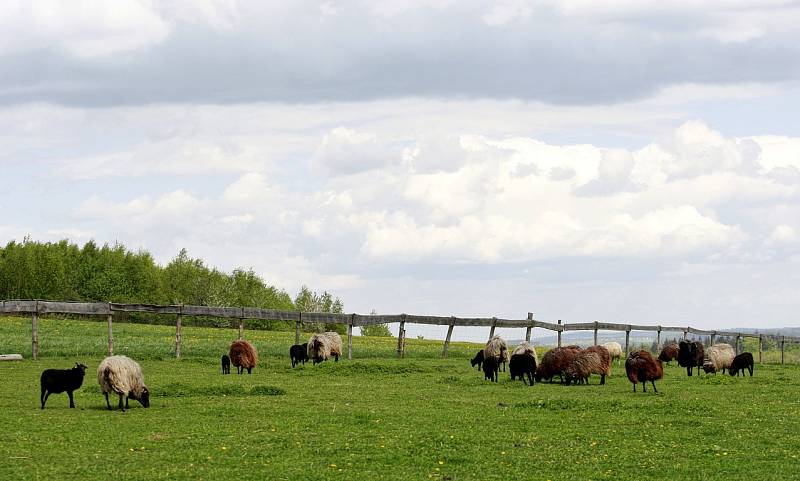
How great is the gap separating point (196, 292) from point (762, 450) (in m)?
96.3

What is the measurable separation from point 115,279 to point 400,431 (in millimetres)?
88281

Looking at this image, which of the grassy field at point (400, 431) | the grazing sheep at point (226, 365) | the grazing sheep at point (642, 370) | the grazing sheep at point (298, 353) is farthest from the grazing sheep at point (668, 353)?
the grazing sheep at point (226, 365)

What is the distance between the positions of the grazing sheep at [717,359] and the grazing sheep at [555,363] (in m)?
8.48

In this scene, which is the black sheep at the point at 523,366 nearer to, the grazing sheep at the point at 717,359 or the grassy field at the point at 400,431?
the grassy field at the point at 400,431

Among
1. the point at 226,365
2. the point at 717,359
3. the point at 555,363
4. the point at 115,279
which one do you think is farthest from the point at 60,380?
the point at 115,279

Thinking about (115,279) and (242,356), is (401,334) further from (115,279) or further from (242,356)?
(115,279)

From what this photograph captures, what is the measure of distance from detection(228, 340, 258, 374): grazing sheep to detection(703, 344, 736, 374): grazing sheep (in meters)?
17.1

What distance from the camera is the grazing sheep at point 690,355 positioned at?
37975 millimetres

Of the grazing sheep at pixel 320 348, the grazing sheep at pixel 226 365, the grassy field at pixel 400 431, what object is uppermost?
the grazing sheep at pixel 320 348

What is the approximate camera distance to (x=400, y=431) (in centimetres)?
1917

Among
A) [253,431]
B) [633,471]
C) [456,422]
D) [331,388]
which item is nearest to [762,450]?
[633,471]

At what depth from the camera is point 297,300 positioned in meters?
128

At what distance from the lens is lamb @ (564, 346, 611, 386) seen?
103 ft

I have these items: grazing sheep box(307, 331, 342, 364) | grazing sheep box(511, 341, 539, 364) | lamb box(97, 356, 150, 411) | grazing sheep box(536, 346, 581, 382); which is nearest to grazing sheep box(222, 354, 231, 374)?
grazing sheep box(307, 331, 342, 364)
